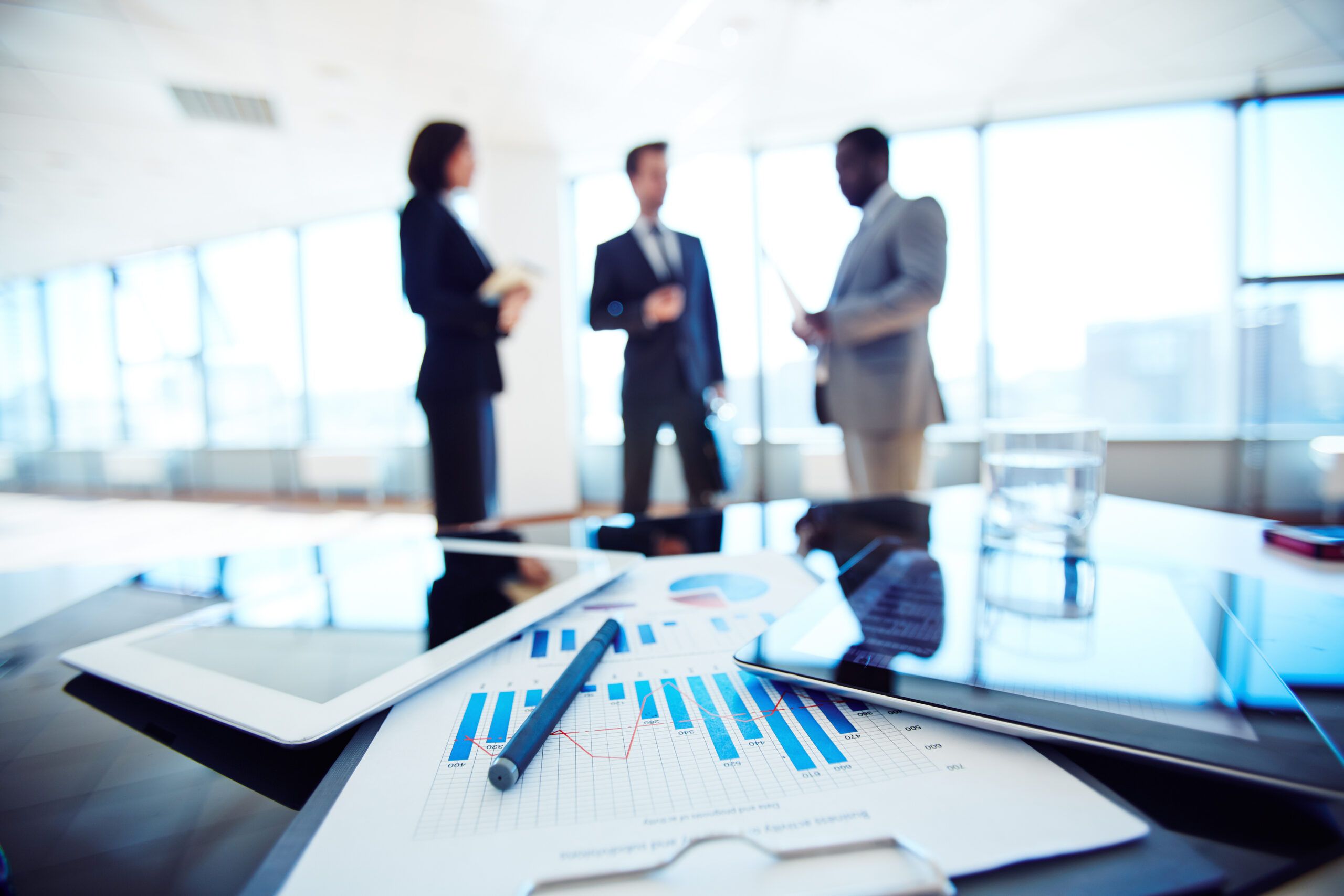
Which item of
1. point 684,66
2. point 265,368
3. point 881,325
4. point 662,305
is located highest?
point 684,66

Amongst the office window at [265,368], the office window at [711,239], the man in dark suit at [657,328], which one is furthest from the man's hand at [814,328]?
the office window at [265,368]

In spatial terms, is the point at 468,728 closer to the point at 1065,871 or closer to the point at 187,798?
the point at 187,798

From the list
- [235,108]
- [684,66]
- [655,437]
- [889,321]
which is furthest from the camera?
[684,66]

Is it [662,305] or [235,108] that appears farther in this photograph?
[235,108]

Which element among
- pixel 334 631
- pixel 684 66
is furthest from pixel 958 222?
pixel 334 631

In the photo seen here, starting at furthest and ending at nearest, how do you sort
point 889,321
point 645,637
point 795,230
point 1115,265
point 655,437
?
point 795,230
point 1115,265
point 655,437
point 889,321
point 645,637

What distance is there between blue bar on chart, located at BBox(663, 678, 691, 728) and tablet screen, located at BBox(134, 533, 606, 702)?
141mm

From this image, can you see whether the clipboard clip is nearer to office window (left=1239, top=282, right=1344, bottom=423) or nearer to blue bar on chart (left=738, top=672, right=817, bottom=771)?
blue bar on chart (left=738, top=672, right=817, bottom=771)

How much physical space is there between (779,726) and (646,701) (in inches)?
2.8

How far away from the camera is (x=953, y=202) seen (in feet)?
12.8

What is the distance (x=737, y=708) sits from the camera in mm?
290

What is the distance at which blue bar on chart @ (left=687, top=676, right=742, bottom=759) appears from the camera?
0.83ft

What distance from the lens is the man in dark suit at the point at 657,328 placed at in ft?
6.28

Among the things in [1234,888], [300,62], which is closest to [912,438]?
[1234,888]
